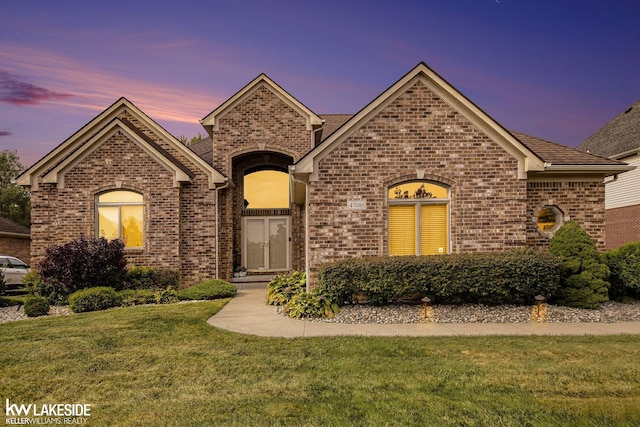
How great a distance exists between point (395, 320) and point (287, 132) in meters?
9.99

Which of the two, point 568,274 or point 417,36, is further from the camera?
point 417,36

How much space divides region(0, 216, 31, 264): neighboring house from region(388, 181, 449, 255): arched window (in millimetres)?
25342

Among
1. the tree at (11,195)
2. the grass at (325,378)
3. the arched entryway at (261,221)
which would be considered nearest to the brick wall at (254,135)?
the arched entryway at (261,221)

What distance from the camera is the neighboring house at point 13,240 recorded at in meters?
25.2

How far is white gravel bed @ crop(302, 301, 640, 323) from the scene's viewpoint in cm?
848

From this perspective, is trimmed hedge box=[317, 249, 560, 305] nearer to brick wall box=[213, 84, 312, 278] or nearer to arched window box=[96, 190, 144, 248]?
arched window box=[96, 190, 144, 248]

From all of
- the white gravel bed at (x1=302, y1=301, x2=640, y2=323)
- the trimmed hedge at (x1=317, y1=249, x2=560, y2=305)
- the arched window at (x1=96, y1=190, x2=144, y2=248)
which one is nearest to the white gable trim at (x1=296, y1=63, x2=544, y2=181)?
the trimmed hedge at (x1=317, y1=249, x2=560, y2=305)

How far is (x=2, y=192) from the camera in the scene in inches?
1467

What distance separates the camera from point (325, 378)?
486cm

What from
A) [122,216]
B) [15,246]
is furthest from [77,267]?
[15,246]

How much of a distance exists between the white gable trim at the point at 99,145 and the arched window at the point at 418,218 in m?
7.11

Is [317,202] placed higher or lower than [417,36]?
lower

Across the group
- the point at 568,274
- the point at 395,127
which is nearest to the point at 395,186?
the point at 395,127

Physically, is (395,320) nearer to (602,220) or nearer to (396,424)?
(396,424)
